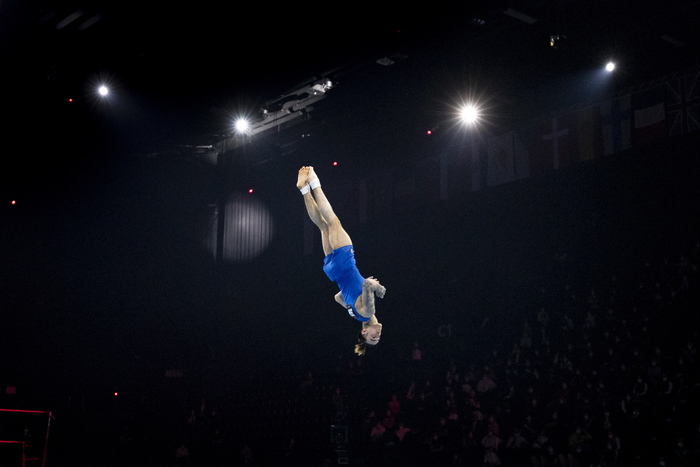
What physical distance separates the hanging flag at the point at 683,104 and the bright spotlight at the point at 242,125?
8278mm

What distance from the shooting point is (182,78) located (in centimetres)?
1171

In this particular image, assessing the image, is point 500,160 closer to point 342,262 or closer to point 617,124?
point 617,124

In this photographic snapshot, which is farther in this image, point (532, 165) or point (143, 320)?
point (143, 320)

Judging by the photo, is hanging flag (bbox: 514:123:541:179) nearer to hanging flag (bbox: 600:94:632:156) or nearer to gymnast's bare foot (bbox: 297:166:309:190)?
hanging flag (bbox: 600:94:632:156)

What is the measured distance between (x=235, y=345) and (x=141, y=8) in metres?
11.9

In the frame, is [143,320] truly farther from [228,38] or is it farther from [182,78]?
[228,38]

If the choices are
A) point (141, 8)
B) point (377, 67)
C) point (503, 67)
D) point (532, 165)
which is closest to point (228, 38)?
point (141, 8)

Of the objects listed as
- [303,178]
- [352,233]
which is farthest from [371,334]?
[352,233]

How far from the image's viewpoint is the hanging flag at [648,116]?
442 inches

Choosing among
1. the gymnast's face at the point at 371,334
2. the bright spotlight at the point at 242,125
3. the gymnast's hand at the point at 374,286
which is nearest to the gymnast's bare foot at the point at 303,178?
the gymnast's hand at the point at 374,286

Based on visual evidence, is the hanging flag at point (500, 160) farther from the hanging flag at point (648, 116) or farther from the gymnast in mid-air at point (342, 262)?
the gymnast in mid-air at point (342, 262)

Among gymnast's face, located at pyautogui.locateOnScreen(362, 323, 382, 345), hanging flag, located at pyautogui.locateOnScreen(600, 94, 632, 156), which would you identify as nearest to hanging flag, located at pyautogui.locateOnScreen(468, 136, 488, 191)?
hanging flag, located at pyautogui.locateOnScreen(600, 94, 632, 156)

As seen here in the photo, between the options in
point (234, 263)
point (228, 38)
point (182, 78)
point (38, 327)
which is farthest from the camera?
point (234, 263)

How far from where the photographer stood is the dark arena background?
401 inches
